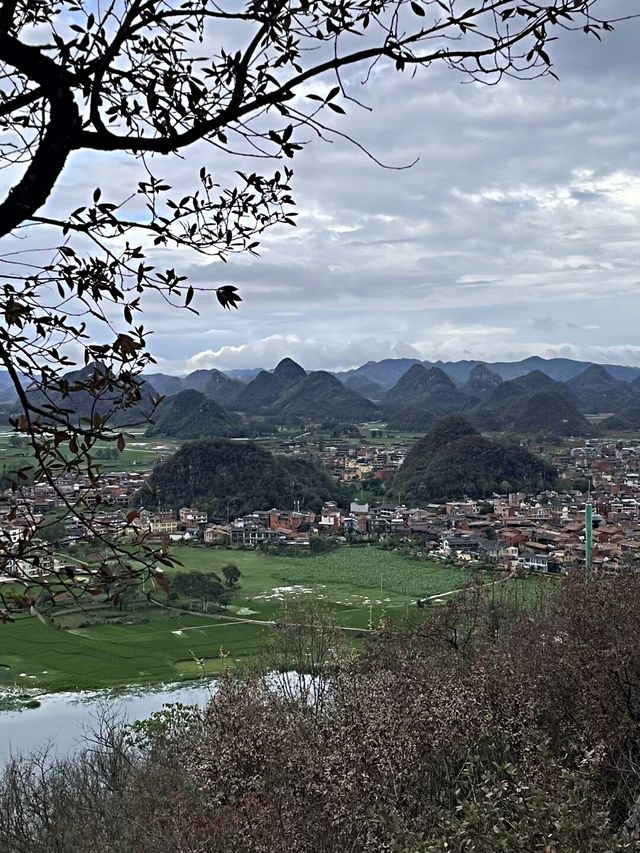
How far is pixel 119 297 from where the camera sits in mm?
1455

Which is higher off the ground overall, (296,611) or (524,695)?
(524,695)

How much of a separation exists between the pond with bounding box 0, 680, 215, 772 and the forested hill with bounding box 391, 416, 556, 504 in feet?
79.3

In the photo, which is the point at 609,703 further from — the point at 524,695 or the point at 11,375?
the point at 11,375

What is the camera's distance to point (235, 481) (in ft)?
114

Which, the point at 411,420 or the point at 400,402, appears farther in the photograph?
the point at 400,402

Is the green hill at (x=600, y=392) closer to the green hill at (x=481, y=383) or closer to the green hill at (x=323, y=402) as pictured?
the green hill at (x=481, y=383)

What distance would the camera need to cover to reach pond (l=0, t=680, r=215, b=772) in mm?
9469

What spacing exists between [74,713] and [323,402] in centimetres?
6739

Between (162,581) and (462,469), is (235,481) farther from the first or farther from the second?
(162,581)

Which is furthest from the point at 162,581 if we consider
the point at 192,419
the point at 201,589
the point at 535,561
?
the point at 192,419

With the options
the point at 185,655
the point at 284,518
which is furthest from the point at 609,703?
the point at 284,518

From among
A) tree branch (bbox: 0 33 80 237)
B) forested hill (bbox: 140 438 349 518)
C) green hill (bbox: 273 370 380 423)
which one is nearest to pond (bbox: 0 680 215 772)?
tree branch (bbox: 0 33 80 237)

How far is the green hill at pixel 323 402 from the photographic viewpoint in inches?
2874

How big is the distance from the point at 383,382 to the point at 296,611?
134 m
